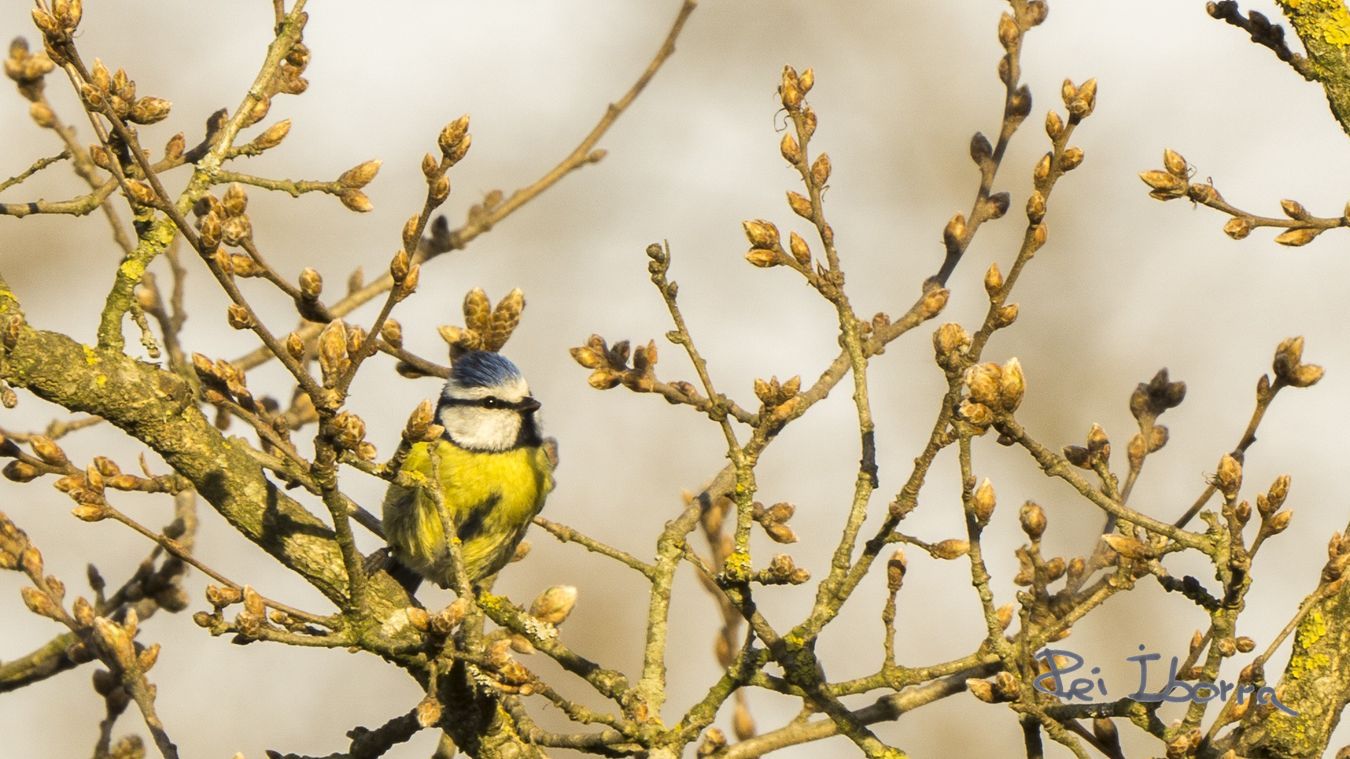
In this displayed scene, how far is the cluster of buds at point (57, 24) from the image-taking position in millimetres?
2818

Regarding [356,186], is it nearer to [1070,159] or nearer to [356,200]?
[356,200]

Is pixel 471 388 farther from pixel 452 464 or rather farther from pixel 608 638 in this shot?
pixel 608 638

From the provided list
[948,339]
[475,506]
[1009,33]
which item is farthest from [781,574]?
[475,506]

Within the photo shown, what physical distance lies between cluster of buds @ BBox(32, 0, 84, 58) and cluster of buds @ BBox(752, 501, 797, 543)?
1.83 meters

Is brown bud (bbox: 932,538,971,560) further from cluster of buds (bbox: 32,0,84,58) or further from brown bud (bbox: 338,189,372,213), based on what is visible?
cluster of buds (bbox: 32,0,84,58)

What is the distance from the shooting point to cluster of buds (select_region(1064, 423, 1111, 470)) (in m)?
2.94

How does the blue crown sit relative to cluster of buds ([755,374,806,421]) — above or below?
above

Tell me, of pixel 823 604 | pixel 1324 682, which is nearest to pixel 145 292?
pixel 823 604

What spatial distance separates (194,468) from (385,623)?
553 millimetres

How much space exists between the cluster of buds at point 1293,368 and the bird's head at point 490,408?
277 centimetres

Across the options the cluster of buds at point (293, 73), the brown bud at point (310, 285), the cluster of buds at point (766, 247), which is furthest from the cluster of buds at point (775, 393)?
the cluster of buds at point (293, 73)

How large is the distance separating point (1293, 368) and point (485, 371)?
2861mm

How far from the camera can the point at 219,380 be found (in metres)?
3.13

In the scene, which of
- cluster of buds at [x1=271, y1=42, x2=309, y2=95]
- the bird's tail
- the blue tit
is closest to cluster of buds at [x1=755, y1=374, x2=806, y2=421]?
cluster of buds at [x1=271, y1=42, x2=309, y2=95]
